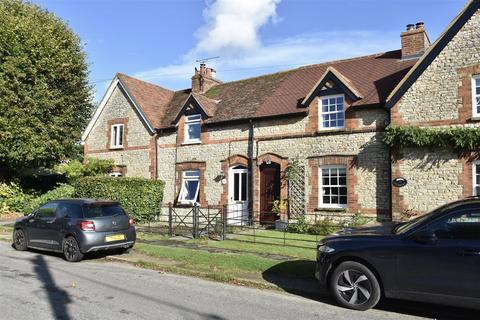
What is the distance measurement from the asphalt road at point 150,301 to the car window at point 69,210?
207cm

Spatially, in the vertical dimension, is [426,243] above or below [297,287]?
above

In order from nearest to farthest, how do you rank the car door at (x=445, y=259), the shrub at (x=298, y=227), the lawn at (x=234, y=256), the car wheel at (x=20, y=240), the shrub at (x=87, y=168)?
the car door at (x=445, y=259), the lawn at (x=234, y=256), the car wheel at (x=20, y=240), the shrub at (x=298, y=227), the shrub at (x=87, y=168)

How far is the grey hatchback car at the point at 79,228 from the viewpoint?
11328mm

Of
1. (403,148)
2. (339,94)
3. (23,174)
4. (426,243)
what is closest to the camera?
(426,243)

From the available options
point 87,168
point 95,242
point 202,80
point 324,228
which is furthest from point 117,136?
point 95,242

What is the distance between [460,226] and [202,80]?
805 inches

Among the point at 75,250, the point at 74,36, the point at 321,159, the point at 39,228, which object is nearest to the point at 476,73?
the point at 321,159

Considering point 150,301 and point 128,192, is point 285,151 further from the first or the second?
point 150,301

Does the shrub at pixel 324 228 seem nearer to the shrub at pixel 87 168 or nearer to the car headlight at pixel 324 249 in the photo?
the car headlight at pixel 324 249

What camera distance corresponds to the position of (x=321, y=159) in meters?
17.7

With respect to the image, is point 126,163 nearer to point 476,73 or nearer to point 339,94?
point 339,94

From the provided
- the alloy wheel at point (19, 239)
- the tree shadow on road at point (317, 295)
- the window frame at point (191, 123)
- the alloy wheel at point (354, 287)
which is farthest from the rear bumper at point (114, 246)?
the window frame at point (191, 123)

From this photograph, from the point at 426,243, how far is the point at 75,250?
8.82 meters

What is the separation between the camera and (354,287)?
Result: 22.9ft
